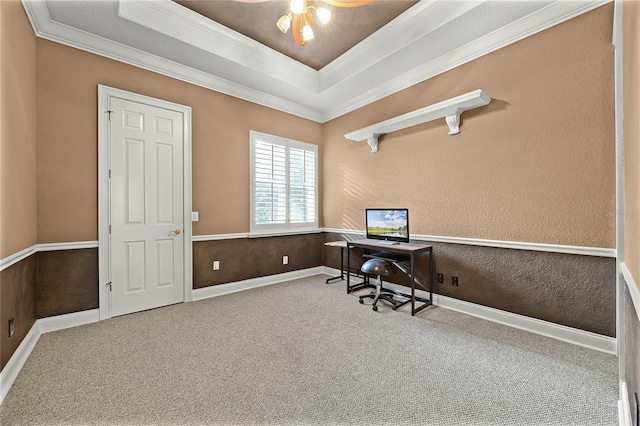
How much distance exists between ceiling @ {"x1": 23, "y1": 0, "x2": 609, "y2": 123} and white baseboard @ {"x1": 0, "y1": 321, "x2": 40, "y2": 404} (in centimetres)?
285

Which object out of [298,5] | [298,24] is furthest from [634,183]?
[298,24]

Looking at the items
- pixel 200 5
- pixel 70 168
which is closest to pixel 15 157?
pixel 70 168

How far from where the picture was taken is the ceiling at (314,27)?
2846 mm

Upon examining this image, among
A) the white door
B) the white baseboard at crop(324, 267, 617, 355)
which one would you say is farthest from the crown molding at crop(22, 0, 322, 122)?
the white baseboard at crop(324, 267, 617, 355)

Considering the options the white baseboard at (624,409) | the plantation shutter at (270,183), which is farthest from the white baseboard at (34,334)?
the white baseboard at (624,409)

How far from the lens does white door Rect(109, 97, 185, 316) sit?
3086 millimetres

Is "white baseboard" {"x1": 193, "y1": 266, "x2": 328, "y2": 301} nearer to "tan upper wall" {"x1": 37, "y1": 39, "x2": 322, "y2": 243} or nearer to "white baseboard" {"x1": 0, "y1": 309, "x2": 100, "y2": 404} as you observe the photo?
"tan upper wall" {"x1": 37, "y1": 39, "x2": 322, "y2": 243}

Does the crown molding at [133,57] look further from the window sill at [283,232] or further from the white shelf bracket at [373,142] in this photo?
the window sill at [283,232]

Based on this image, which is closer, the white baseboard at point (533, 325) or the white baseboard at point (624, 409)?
the white baseboard at point (624, 409)

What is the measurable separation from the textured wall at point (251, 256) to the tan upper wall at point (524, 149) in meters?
1.77

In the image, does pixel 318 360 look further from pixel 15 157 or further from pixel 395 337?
pixel 15 157

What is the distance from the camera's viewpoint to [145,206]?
327cm

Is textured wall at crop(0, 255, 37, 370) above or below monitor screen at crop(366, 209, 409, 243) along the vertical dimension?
below

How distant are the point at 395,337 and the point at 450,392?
790 millimetres
